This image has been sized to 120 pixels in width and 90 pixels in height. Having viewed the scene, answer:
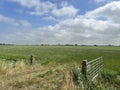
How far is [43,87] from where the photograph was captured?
978cm

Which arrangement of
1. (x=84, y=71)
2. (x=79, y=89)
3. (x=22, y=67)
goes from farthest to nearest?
(x=22, y=67)
(x=84, y=71)
(x=79, y=89)

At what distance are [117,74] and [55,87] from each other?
11.7m

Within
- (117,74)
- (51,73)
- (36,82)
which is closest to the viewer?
(36,82)

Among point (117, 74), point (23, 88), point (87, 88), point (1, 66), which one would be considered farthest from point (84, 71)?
point (117, 74)

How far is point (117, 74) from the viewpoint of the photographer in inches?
797

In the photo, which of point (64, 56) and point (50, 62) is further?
point (64, 56)

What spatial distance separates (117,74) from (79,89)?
11330 millimetres

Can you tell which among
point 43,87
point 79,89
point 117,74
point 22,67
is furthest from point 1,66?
point 117,74

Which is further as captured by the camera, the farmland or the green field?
the green field

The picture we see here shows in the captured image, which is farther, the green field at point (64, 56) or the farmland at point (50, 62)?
the green field at point (64, 56)

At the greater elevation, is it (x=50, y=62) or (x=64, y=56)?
(x=50, y=62)

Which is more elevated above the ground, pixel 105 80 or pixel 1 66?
pixel 1 66

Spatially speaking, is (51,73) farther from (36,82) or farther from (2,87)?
(2,87)

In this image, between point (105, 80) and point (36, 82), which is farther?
point (105, 80)
